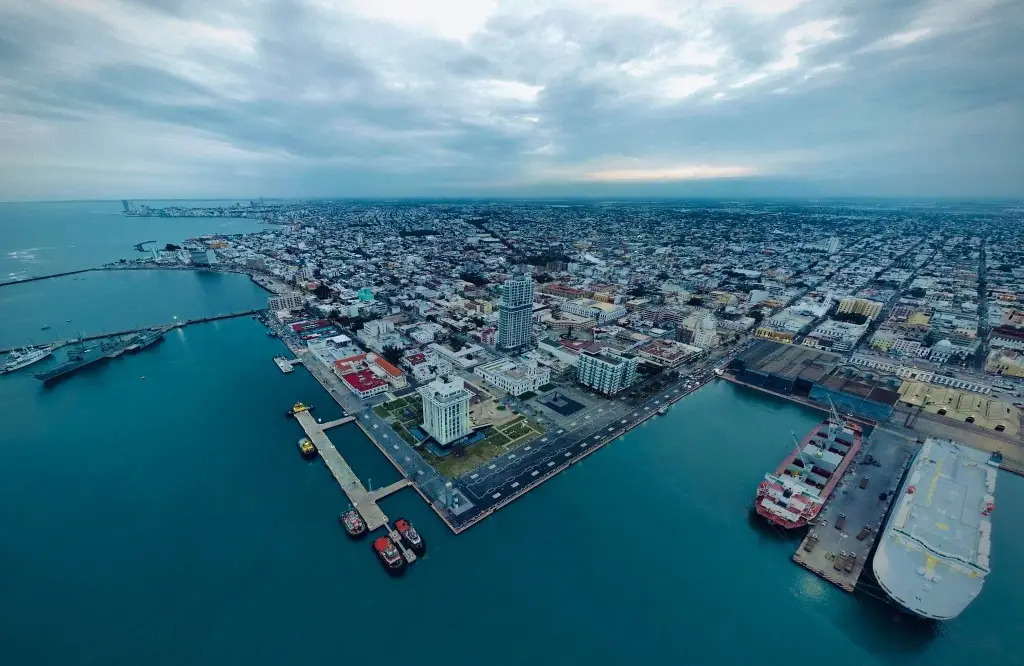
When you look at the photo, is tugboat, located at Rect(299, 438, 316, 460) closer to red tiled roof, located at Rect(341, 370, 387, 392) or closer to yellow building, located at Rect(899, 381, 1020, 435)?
red tiled roof, located at Rect(341, 370, 387, 392)

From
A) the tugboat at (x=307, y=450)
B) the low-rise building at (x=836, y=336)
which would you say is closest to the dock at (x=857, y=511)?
the low-rise building at (x=836, y=336)

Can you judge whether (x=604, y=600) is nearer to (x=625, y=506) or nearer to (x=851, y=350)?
(x=625, y=506)

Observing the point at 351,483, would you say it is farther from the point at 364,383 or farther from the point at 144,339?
the point at 144,339

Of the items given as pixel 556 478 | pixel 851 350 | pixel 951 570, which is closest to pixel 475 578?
pixel 556 478

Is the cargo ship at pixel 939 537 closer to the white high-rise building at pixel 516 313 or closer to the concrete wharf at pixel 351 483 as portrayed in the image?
the concrete wharf at pixel 351 483

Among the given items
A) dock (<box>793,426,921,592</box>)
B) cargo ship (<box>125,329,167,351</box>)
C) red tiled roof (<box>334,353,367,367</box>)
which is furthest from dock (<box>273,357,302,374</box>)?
dock (<box>793,426,921,592</box>)

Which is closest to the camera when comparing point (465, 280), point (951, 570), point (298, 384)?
point (951, 570)

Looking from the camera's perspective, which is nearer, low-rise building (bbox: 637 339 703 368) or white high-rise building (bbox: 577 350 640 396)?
white high-rise building (bbox: 577 350 640 396)
